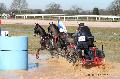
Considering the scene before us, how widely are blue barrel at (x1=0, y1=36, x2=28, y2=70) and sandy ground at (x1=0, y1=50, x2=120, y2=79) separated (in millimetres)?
381

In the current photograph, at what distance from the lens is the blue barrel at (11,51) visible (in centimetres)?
1569

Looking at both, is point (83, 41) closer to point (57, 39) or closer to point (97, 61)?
point (97, 61)

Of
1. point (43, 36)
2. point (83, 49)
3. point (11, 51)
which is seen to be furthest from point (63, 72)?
point (43, 36)

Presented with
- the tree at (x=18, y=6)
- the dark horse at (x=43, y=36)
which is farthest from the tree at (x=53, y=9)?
the dark horse at (x=43, y=36)

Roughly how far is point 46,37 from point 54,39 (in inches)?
30.0

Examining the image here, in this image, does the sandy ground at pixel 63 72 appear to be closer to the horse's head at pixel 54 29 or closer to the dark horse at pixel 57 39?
the dark horse at pixel 57 39

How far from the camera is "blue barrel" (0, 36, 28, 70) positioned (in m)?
15.7

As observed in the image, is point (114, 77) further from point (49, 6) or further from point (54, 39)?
point (49, 6)

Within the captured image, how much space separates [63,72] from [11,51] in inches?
78.3

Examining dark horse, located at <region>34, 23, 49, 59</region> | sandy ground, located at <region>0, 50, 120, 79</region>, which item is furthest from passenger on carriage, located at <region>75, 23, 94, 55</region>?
dark horse, located at <region>34, 23, 49, 59</region>

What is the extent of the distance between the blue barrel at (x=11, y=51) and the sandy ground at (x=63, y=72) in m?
0.38

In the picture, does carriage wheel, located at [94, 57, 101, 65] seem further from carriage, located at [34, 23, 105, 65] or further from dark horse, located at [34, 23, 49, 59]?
dark horse, located at [34, 23, 49, 59]

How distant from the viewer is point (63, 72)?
1569cm

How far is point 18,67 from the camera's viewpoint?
15953 millimetres
